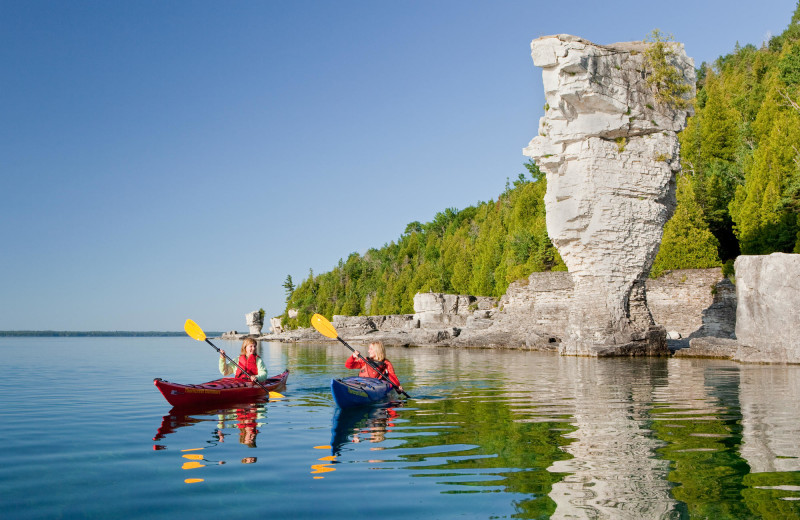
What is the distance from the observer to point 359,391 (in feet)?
33.4

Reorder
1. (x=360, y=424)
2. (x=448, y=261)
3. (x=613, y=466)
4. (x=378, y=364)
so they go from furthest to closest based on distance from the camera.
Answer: (x=448, y=261) < (x=378, y=364) < (x=360, y=424) < (x=613, y=466)

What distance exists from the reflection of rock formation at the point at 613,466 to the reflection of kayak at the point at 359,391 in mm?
3271

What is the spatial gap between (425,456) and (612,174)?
18705mm

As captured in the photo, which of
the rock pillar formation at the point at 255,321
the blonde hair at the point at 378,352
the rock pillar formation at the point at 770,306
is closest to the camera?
the blonde hair at the point at 378,352

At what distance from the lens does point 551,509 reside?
4332mm

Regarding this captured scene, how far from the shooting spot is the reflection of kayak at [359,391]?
9.74m

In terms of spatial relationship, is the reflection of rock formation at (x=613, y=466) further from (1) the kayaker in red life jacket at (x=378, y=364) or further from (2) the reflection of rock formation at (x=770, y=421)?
(1) the kayaker in red life jacket at (x=378, y=364)

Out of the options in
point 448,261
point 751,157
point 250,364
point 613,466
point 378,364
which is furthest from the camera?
point 448,261

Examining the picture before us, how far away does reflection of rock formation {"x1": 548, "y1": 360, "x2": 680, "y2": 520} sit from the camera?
14.3 feet

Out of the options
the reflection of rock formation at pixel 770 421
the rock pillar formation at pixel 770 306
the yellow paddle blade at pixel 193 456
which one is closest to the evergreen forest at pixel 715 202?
the rock pillar formation at pixel 770 306

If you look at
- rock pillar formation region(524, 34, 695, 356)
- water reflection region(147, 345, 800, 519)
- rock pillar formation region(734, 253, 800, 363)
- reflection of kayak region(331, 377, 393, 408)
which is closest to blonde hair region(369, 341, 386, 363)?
reflection of kayak region(331, 377, 393, 408)

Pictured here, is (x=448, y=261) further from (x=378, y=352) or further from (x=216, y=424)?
(x=216, y=424)

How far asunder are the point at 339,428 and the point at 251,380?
12.5 ft

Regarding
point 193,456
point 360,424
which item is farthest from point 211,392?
point 193,456
